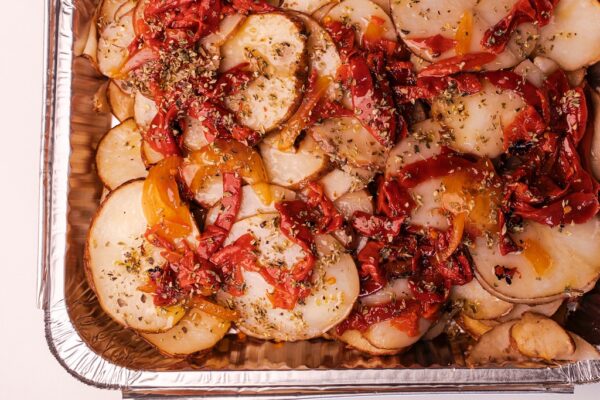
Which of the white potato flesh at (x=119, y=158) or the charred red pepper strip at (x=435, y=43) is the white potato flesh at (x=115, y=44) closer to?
the white potato flesh at (x=119, y=158)

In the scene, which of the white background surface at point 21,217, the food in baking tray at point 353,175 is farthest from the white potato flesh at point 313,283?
the white background surface at point 21,217

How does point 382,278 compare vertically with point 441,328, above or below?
above

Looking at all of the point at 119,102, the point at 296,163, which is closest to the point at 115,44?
the point at 119,102

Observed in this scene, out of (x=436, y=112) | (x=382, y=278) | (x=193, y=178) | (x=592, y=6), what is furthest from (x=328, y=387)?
(x=592, y=6)

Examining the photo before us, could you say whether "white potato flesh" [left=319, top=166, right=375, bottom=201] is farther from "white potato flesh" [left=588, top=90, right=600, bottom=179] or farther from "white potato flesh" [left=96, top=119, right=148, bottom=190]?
"white potato flesh" [left=588, top=90, right=600, bottom=179]

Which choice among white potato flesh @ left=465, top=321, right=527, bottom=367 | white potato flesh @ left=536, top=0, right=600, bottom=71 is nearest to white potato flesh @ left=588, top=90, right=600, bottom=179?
white potato flesh @ left=536, top=0, right=600, bottom=71

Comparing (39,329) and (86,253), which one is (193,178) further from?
(39,329)

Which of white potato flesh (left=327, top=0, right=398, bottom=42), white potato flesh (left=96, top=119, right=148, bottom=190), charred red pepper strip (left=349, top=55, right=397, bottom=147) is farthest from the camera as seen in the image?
white potato flesh (left=96, top=119, right=148, bottom=190)
